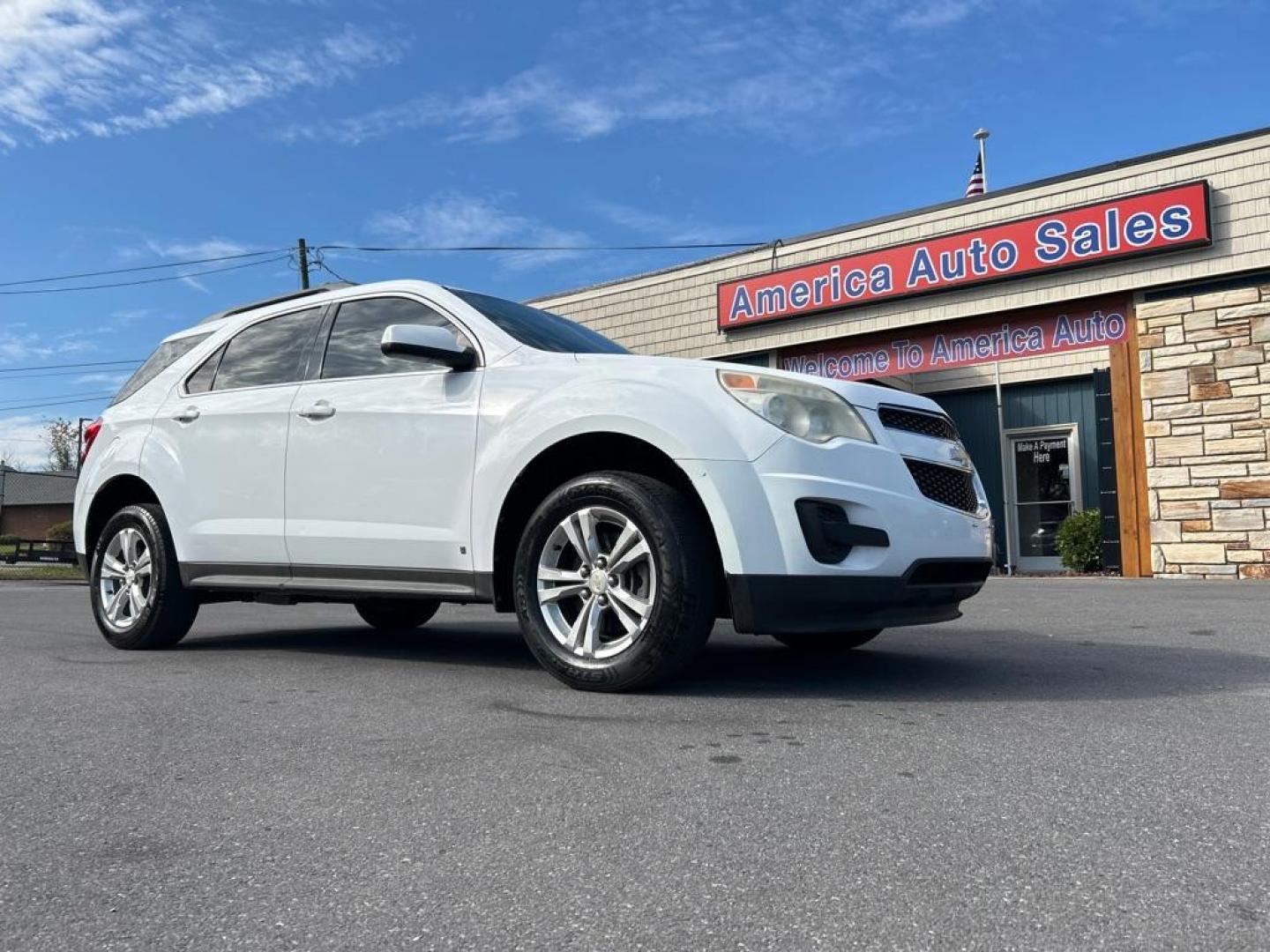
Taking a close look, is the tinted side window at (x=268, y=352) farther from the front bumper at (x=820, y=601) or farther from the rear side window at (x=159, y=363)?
the front bumper at (x=820, y=601)

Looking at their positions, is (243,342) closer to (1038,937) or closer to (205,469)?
(205,469)

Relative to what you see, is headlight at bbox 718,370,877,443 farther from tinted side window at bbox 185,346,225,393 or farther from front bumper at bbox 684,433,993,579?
tinted side window at bbox 185,346,225,393

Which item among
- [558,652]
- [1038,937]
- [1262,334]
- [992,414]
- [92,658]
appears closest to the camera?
[1038,937]

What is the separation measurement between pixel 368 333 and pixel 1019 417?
1284 centimetres

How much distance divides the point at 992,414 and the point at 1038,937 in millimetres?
15046

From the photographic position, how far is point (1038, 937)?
1722mm

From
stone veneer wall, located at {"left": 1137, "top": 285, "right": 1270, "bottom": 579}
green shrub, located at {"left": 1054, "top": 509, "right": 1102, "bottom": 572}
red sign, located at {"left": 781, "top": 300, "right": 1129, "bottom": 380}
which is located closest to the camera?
stone veneer wall, located at {"left": 1137, "top": 285, "right": 1270, "bottom": 579}

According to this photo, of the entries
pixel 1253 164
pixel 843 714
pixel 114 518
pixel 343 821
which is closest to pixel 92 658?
pixel 114 518

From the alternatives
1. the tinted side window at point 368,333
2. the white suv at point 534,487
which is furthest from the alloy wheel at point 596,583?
the tinted side window at point 368,333

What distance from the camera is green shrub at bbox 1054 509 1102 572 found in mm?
13695

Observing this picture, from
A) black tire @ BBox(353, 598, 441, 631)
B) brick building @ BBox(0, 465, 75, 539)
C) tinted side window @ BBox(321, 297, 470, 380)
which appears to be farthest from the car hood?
brick building @ BBox(0, 465, 75, 539)

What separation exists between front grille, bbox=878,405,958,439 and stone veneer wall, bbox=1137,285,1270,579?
9.22 m

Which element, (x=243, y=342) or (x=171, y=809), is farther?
(x=243, y=342)

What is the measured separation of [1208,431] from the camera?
12070mm
